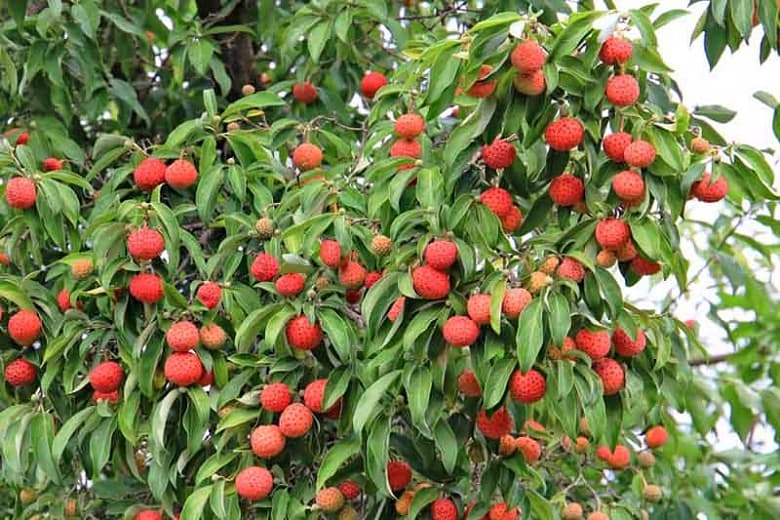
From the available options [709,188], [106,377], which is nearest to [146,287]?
[106,377]

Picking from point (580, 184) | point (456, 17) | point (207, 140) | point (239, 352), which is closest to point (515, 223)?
point (580, 184)

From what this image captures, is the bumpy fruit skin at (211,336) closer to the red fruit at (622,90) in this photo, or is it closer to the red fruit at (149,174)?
the red fruit at (149,174)

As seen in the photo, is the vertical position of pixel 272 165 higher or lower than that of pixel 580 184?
lower

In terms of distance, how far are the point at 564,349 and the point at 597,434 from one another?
0.51 ft

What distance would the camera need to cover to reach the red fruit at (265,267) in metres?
Answer: 2.59

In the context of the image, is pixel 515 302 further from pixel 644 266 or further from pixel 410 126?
pixel 410 126

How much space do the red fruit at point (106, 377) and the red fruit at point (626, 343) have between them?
95 cm

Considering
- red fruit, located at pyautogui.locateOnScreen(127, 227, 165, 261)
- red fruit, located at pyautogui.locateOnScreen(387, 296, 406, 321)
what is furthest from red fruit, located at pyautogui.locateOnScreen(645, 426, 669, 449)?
red fruit, located at pyautogui.locateOnScreen(127, 227, 165, 261)

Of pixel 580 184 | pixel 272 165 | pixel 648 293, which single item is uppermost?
pixel 580 184

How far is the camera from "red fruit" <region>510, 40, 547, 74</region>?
83.6 inches

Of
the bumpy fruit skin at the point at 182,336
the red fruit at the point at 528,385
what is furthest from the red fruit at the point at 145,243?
the red fruit at the point at 528,385

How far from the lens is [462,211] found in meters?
2.22

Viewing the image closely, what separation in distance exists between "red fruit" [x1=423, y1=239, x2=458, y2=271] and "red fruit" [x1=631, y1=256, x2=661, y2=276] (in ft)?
1.07

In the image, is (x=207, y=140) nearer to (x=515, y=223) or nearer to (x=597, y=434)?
(x=515, y=223)
